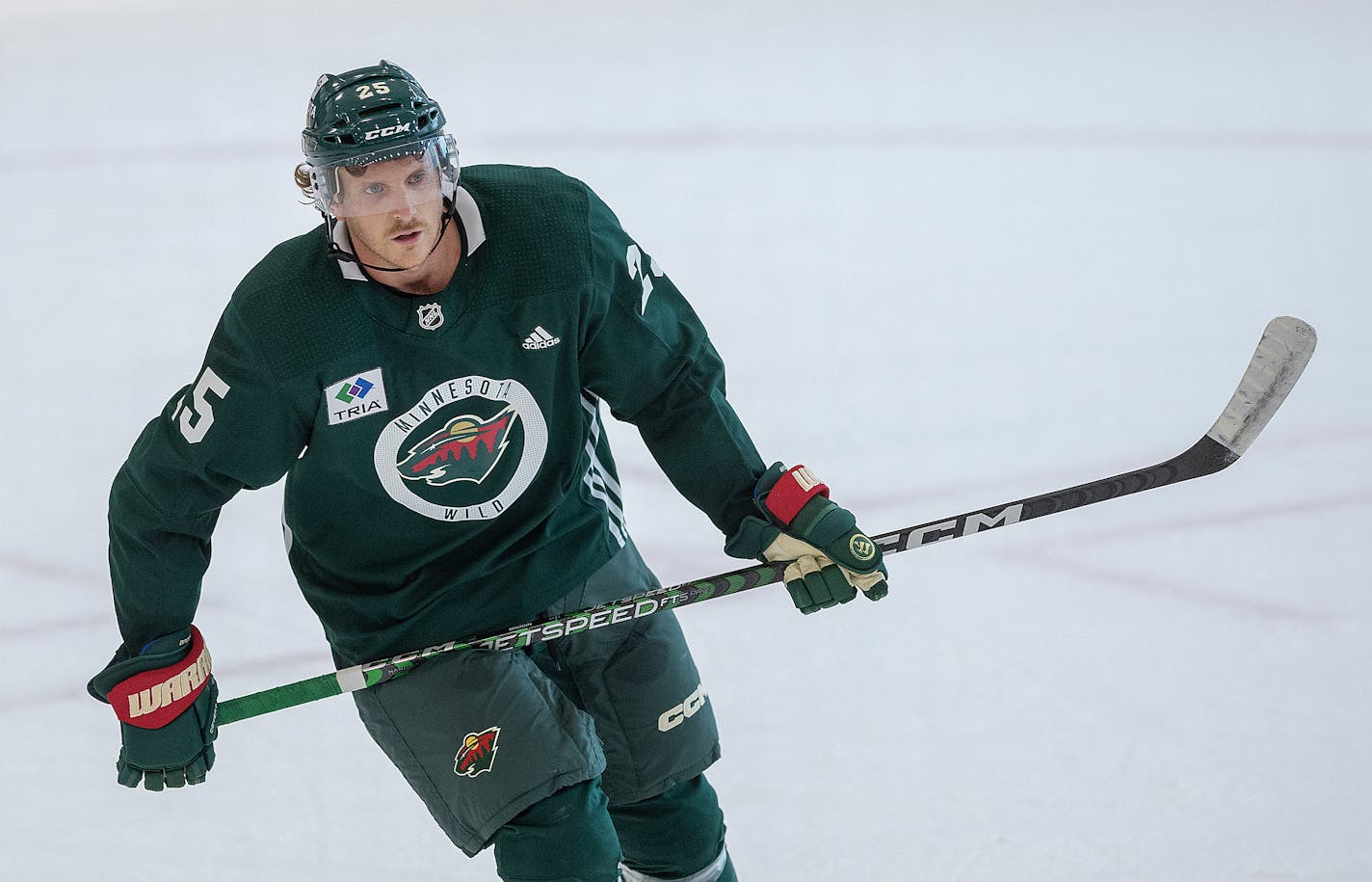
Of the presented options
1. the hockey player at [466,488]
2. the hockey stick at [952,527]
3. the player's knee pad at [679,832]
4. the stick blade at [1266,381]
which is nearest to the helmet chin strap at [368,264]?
the hockey player at [466,488]

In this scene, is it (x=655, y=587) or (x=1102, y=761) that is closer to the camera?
(x=655, y=587)

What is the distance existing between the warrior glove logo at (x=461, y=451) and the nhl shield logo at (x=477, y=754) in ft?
1.00

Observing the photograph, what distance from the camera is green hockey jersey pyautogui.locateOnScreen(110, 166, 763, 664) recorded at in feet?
6.03

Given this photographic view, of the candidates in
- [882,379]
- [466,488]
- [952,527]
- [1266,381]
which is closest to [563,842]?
[466,488]

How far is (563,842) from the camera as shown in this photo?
188 cm

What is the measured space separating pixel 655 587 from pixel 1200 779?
866 mm

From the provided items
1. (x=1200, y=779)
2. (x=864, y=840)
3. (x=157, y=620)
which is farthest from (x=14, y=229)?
(x=1200, y=779)

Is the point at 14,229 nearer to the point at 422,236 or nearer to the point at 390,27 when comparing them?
the point at 390,27

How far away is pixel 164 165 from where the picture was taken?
450cm

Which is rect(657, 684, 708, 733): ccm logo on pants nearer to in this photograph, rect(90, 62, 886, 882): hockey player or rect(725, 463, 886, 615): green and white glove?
rect(90, 62, 886, 882): hockey player

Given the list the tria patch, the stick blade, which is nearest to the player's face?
the tria patch

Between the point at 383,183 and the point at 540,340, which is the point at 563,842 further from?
the point at 383,183

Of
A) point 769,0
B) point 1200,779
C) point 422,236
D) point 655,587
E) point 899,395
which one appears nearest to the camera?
point 422,236

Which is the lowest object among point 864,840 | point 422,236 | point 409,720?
point 864,840
